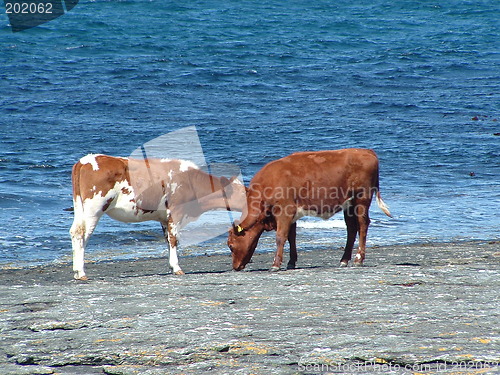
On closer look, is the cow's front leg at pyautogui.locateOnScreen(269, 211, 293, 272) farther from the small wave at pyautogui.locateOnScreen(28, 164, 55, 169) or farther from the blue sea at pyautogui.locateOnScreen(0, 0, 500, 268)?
the small wave at pyautogui.locateOnScreen(28, 164, 55, 169)

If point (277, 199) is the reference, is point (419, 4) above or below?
below

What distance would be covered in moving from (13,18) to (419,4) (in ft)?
107

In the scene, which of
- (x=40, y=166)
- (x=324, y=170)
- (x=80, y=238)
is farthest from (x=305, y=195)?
(x=40, y=166)

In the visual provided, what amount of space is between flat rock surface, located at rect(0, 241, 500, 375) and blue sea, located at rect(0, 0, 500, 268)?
5.30 m

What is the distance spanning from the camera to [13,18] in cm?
5134

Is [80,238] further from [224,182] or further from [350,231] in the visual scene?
[350,231]

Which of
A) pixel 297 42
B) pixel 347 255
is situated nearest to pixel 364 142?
pixel 347 255

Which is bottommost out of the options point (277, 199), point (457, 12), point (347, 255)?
point (457, 12)

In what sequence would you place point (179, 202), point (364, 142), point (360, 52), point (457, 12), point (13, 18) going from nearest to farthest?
point (179, 202), point (364, 142), point (360, 52), point (13, 18), point (457, 12)

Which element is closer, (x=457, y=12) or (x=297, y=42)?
(x=297, y=42)

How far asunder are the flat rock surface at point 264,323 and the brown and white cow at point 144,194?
1186mm

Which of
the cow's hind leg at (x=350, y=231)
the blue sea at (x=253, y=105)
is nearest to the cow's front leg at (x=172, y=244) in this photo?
the cow's hind leg at (x=350, y=231)

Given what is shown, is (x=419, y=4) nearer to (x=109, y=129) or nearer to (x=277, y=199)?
(x=109, y=129)

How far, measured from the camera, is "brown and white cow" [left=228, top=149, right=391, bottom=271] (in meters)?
10.7
